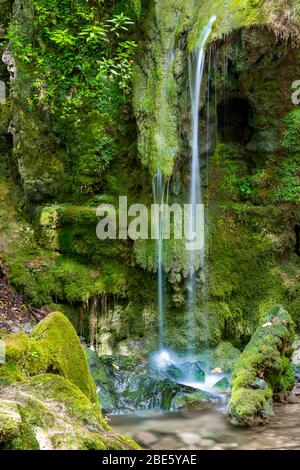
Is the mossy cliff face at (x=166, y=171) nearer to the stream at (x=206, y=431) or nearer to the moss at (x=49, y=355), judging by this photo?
the stream at (x=206, y=431)

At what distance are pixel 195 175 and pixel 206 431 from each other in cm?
534

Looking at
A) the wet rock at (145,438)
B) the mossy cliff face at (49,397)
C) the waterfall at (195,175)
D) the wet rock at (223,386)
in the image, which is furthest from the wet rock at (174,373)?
the mossy cliff face at (49,397)

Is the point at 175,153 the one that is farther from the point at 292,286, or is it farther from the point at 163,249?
the point at 292,286

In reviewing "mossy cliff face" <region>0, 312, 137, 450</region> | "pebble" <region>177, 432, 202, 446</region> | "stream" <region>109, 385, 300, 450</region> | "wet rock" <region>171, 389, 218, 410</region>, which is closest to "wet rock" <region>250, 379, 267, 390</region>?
"stream" <region>109, 385, 300, 450</region>

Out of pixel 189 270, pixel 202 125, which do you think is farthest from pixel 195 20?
pixel 189 270

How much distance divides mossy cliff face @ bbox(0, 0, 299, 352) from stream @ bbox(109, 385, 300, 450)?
3.04 meters

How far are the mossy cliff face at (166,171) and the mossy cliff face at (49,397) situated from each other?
16.1ft

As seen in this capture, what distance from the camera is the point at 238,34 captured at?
8930 millimetres

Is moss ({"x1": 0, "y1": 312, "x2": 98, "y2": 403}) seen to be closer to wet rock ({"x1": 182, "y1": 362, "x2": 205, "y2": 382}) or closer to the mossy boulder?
the mossy boulder

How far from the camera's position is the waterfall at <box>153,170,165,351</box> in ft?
31.1

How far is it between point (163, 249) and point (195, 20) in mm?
4422

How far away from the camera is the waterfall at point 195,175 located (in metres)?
9.13

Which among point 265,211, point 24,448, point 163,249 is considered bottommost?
point 24,448

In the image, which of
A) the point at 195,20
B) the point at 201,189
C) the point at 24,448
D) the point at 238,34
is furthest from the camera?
the point at 201,189
